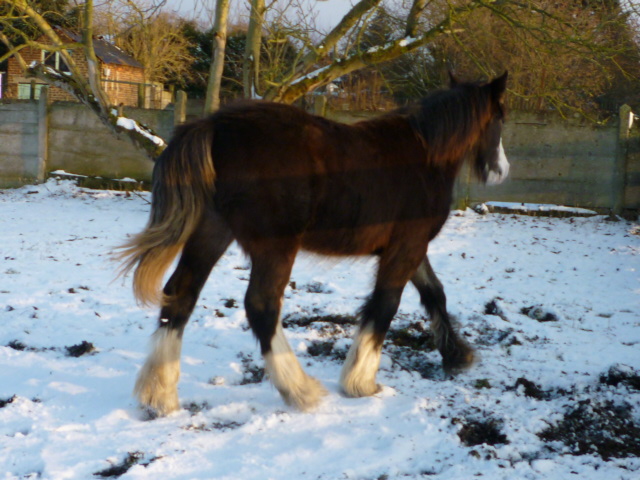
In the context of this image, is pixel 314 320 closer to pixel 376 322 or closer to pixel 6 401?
pixel 376 322

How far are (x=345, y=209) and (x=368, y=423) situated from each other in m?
1.15

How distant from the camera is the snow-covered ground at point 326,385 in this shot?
2.76 meters

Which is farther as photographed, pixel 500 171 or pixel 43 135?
pixel 43 135

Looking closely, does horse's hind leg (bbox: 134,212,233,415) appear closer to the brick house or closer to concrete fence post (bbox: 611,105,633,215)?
concrete fence post (bbox: 611,105,633,215)

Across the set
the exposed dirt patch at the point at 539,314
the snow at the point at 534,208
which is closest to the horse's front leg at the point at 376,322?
the exposed dirt patch at the point at 539,314

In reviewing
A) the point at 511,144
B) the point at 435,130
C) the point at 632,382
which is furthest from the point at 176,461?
the point at 511,144

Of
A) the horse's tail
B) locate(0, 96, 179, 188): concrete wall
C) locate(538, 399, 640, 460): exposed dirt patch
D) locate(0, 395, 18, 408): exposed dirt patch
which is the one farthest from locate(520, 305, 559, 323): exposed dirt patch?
locate(0, 96, 179, 188): concrete wall

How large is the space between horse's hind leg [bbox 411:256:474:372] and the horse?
586 mm

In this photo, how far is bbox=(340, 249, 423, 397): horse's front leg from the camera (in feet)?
11.5

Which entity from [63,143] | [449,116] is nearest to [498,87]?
[449,116]

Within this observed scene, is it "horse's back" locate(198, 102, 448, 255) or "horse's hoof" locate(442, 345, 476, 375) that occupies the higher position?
"horse's back" locate(198, 102, 448, 255)

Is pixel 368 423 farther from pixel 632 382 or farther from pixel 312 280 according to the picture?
pixel 312 280

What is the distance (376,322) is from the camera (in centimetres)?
362

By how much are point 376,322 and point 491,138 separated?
5.11 feet
